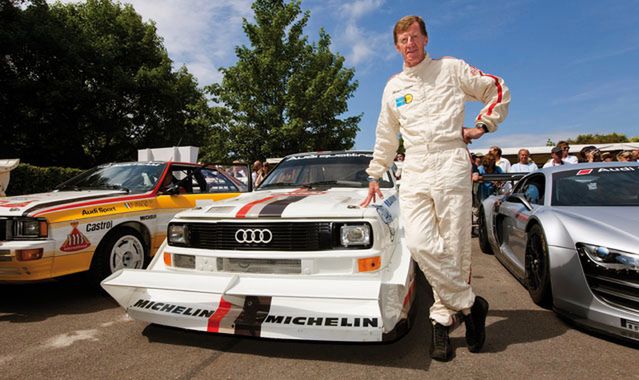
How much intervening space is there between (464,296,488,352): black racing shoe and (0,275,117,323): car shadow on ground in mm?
3012

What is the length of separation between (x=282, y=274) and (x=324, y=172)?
1.67 meters

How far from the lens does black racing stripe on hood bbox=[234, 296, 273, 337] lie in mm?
2191

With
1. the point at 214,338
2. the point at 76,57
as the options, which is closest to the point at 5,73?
the point at 76,57

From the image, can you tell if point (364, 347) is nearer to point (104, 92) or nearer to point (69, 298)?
point (69, 298)

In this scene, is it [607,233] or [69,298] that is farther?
[69,298]

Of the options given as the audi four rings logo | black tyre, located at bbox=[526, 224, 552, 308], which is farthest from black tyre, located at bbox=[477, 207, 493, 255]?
the audi four rings logo

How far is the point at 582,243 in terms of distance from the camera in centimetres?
257

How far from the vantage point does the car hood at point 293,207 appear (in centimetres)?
245

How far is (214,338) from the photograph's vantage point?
105 inches

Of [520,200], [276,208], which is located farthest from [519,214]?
[276,208]

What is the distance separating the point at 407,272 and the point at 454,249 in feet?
1.02

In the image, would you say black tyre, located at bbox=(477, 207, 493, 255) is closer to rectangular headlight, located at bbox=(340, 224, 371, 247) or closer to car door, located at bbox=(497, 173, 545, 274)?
car door, located at bbox=(497, 173, 545, 274)

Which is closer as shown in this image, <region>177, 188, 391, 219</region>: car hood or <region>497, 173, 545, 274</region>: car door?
<region>177, 188, 391, 219</region>: car hood

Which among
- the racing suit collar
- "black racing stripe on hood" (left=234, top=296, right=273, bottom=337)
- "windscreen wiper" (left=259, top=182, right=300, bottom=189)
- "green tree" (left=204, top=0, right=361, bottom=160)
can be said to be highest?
"green tree" (left=204, top=0, right=361, bottom=160)
